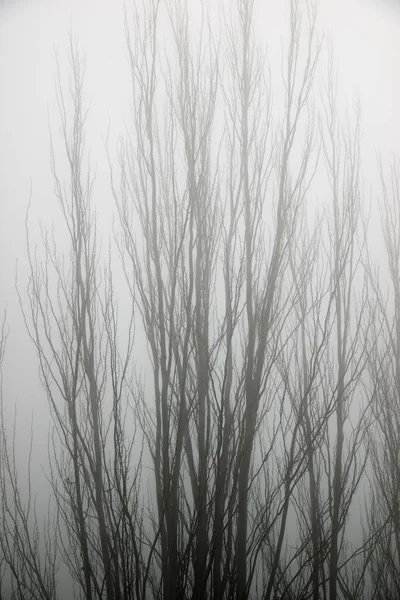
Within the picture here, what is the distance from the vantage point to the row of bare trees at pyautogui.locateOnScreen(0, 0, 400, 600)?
7.82ft

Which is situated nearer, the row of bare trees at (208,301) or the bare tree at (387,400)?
the row of bare trees at (208,301)

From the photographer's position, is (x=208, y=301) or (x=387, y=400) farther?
(x=387, y=400)

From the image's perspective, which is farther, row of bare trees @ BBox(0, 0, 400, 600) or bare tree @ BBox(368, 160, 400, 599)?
bare tree @ BBox(368, 160, 400, 599)

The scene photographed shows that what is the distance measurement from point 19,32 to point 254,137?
1639 millimetres

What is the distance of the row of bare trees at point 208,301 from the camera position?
7.82 feet

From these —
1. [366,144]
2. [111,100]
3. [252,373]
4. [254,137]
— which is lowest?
[252,373]

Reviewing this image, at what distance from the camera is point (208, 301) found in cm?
229

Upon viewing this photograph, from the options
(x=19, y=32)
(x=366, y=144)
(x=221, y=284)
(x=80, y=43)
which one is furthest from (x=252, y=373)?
(x=19, y=32)

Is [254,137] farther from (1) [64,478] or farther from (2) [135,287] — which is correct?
(1) [64,478]

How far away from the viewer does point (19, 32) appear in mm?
2910

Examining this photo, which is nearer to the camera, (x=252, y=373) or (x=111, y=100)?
(x=252, y=373)

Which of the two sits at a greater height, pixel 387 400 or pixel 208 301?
pixel 208 301

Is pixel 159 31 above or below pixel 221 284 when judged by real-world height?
above

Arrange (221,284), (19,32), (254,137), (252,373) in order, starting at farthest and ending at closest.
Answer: (19,32)
(221,284)
(254,137)
(252,373)
